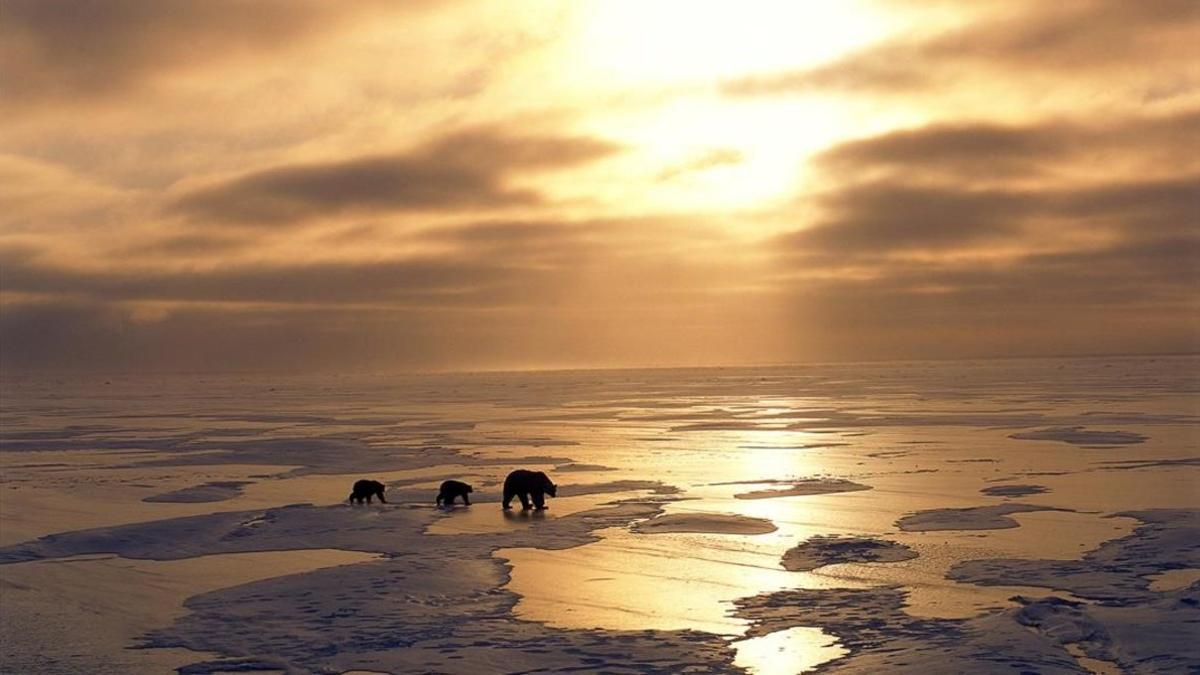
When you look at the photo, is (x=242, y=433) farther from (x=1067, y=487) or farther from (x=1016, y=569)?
(x=1016, y=569)

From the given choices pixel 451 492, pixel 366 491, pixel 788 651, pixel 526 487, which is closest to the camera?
pixel 788 651

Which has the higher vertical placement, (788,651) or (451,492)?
(451,492)

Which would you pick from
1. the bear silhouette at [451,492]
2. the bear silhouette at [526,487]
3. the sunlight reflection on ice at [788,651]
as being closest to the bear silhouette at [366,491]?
the bear silhouette at [451,492]

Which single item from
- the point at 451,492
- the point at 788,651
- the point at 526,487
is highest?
the point at 526,487

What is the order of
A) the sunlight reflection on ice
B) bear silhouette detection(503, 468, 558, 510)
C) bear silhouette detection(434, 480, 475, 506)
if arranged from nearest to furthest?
the sunlight reflection on ice → bear silhouette detection(503, 468, 558, 510) → bear silhouette detection(434, 480, 475, 506)

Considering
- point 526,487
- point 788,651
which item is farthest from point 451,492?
point 788,651

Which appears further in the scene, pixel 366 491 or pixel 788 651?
pixel 366 491

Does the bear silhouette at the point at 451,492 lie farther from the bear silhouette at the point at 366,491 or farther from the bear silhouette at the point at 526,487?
the bear silhouette at the point at 366,491

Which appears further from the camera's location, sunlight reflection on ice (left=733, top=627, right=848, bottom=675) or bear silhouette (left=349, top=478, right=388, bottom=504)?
bear silhouette (left=349, top=478, right=388, bottom=504)

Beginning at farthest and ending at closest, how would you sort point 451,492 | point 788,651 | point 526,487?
point 451,492
point 526,487
point 788,651

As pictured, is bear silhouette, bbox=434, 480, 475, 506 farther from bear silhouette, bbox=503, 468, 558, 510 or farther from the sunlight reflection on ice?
the sunlight reflection on ice

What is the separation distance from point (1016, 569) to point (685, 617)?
Answer: 442cm

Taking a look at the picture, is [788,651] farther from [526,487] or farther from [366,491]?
[366,491]

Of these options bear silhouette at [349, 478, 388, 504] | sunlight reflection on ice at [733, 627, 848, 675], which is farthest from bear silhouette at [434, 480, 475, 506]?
sunlight reflection on ice at [733, 627, 848, 675]
